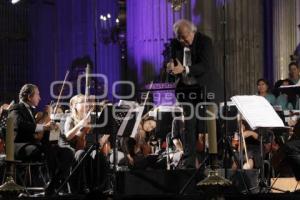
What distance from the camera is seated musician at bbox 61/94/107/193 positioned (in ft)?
26.8

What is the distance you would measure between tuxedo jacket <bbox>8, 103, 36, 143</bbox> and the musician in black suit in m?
1.79

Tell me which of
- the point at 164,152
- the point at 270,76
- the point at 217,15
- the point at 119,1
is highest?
the point at 119,1

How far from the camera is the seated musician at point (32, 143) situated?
784 centimetres

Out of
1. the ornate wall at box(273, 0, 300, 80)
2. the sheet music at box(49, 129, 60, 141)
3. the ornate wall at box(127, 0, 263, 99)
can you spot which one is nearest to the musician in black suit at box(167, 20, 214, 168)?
the sheet music at box(49, 129, 60, 141)

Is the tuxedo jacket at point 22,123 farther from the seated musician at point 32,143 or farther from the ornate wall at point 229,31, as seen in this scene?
the ornate wall at point 229,31

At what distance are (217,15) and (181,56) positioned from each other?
3780mm

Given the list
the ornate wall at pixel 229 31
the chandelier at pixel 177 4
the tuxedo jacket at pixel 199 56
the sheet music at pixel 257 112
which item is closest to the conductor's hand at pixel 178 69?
the tuxedo jacket at pixel 199 56

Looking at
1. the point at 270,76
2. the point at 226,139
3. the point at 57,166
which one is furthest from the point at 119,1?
the point at 226,139

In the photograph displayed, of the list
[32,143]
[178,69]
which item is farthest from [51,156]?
[178,69]

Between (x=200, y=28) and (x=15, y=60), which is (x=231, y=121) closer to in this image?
(x=200, y=28)

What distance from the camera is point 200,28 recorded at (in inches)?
440

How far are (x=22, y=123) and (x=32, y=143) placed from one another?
337 millimetres

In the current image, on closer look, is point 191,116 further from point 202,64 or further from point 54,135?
point 54,135

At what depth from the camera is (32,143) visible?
8.02 m
